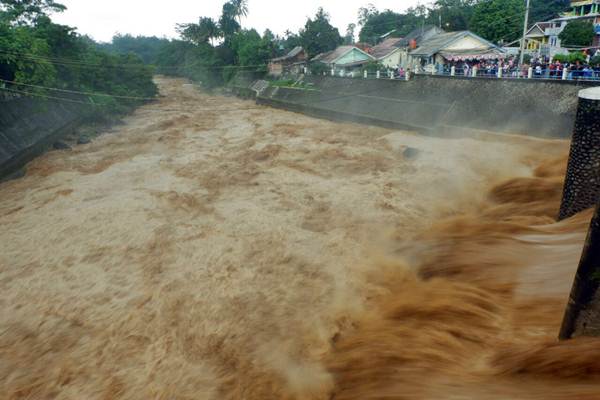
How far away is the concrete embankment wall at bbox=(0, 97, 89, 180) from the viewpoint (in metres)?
16.2

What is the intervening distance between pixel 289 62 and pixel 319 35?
13.1ft

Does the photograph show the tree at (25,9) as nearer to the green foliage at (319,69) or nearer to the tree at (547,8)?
the green foliage at (319,69)

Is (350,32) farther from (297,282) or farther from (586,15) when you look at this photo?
(297,282)

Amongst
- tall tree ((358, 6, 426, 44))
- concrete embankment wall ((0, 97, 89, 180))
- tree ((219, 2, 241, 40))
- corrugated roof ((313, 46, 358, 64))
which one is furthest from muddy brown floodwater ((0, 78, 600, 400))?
tall tree ((358, 6, 426, 44))

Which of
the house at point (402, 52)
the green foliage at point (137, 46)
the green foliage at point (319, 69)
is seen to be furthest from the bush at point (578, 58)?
the green foliage at point (137, 46)

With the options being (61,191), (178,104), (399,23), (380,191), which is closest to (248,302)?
(380,191)

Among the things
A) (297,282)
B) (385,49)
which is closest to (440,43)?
(385,49)

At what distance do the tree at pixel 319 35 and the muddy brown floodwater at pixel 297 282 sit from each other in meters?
29.3

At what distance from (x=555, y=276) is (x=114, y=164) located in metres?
16.1

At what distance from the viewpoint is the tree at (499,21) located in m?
33.8

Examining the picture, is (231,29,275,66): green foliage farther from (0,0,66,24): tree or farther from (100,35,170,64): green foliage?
(100,35,170,64): green foliage

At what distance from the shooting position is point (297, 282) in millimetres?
8281

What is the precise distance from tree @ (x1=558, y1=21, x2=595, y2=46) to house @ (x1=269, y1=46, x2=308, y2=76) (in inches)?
838

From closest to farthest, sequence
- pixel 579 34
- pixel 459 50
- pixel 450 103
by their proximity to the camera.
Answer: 1. pixel 450 103
2. pixel 579 34
3. pixel 459 50
